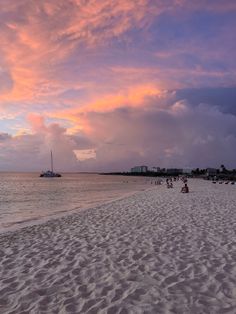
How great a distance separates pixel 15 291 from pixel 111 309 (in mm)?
2010

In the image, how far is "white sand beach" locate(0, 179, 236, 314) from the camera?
6086 mm

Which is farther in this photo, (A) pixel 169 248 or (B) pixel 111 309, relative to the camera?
(A) pixel 169 248

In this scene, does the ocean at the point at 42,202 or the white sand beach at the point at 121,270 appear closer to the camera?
the white sand beach at the point at 121,270

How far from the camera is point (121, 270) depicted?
7.90m

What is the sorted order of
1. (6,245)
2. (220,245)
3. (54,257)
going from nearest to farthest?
(54,257), (220,245), (6,245)

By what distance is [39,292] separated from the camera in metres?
6.71

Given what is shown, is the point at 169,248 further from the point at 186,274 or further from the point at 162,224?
the point at 162,224

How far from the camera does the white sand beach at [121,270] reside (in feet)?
20.0

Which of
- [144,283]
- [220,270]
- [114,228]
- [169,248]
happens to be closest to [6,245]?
[114,228]

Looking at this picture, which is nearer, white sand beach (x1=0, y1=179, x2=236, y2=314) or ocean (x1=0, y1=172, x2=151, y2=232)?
white sand beach (x1=0, y1=179, x2=236, y2=314)

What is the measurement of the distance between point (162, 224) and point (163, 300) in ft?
27.0

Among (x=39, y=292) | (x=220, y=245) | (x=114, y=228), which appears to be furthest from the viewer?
(x=114, y=228)

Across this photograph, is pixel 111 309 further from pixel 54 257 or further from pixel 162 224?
pixel 162 224

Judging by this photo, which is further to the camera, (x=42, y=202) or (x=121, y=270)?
(x=42, y=202)
